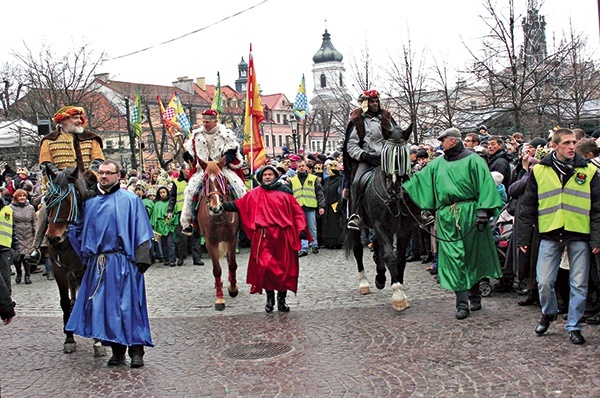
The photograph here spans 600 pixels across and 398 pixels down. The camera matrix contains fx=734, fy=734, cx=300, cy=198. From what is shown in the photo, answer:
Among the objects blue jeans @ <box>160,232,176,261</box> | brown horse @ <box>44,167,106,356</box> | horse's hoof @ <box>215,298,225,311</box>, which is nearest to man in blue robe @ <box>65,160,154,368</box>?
brown horse @ <box>44,167,106,356</box>

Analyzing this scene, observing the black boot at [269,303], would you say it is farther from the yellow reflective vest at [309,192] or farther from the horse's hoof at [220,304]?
the yellow reflective vest at [309,192]

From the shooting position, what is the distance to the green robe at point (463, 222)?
28.4ft

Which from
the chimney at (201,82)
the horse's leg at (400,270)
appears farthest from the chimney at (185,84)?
the horse's leg at (400,270)

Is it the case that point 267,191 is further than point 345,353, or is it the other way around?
point 267,191

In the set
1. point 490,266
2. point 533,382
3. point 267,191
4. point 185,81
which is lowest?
point 533,382

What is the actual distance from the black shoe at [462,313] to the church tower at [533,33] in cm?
1722

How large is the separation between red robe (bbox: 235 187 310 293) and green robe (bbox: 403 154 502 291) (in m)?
1.96

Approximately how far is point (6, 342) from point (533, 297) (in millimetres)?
6600

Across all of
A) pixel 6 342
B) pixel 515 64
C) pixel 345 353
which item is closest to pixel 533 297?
pixel 345 353

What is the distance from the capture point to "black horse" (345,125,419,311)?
920 cm

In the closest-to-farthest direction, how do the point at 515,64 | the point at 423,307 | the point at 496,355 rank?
the point at 496,355 < the point at 423,307 < the point at 515,64

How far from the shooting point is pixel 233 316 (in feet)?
32.3

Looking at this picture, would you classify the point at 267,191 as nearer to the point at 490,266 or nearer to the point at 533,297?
the point at 490,266

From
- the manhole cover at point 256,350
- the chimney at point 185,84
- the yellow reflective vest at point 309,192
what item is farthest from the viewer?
the chimney at point 185,84
